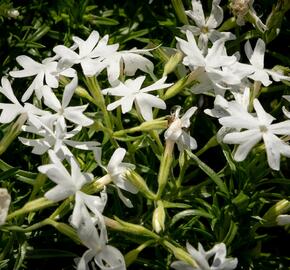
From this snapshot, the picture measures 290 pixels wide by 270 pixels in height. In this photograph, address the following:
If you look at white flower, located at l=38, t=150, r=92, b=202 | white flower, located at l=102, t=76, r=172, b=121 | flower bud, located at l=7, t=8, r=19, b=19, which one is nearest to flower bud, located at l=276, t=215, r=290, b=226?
white flower, located at l=102, t=76, r=172, b=121

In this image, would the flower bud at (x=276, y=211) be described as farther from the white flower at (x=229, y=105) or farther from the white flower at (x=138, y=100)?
the white flower at (x=138, y=100)

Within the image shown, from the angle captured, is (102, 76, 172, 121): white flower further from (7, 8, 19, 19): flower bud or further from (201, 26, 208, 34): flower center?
(7, 8, 19, 19): flower bud

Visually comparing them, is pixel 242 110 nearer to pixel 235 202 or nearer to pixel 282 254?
pixel 235 202

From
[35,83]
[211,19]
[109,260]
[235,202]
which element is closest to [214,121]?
[211,19]

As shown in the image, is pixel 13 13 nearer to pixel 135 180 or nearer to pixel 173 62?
pixel 173 62

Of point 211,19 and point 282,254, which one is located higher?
point 211,19

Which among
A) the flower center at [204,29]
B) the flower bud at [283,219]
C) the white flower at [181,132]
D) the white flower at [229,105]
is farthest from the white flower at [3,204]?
the flower center at [204,29]

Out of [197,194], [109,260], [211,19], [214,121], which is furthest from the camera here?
[214,121]
